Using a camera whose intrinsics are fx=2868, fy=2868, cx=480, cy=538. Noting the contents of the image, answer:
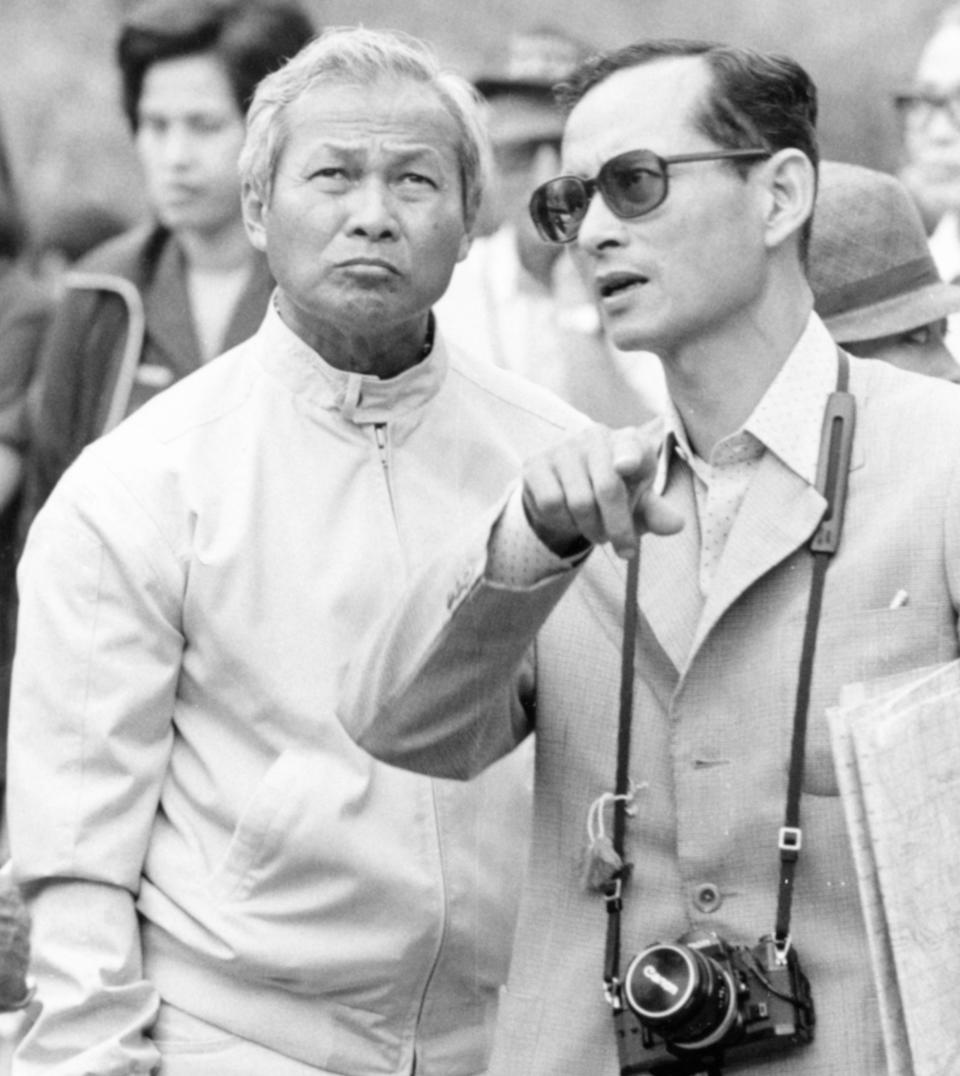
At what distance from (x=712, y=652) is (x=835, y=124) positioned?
490 centimetres

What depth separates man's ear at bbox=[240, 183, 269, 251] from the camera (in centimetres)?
470

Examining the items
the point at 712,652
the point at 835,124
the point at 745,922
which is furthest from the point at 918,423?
the point at 835,124

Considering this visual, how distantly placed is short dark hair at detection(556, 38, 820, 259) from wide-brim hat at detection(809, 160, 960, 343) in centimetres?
113

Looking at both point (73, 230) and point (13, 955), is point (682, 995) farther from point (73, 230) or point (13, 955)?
point (73, 230)

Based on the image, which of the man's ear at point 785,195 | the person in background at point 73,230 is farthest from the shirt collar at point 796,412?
the person in background at point 73,230

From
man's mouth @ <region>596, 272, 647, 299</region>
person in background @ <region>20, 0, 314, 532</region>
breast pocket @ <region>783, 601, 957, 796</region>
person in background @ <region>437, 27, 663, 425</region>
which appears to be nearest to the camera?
breast pocket @ <region>783, 601, 957, 796</region>

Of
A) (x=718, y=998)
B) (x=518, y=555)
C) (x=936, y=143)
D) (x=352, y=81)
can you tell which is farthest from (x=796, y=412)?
(x=936, y=143)

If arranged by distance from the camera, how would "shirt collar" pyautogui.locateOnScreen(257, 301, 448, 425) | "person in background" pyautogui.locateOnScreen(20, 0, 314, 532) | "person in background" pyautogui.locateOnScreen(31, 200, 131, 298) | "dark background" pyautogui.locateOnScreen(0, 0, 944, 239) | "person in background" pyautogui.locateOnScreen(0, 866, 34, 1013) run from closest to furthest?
"person in background" pyautogui.locateOnScreen(0, 866, 34, 1013) < "shirt collar" pyautogui.locateOnScreen(257, 301, 448, 425) < "person in background" pyautogui.locateOnScreen(20, 0, 314, 532) < "dark background" pyautogui.locateOnScreen(0, 0, 944, 239) < "person in background" pyautogui.locateOnScreen(31, 200, 131, 298)

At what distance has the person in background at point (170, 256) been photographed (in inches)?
265

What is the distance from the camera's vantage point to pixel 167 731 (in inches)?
173

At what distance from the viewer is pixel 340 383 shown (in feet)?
14.8

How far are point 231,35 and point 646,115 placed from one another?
3.37m

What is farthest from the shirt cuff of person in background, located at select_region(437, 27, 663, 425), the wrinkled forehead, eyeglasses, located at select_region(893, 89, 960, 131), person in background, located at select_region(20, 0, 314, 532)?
eyeglasses, located at select_region(893, 89, 960, 131)

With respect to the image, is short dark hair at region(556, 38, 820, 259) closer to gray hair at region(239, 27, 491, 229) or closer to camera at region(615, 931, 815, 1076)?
gray hair at region(239, 27, 491, 229)
